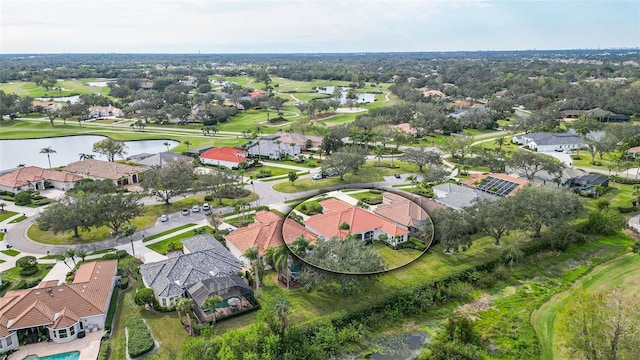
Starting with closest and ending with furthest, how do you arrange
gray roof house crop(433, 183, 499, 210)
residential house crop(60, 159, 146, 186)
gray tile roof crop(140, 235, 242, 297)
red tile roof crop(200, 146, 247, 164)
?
gray tile roof crop(140, 235, 242, 297), gray roof house crop(433, 183, 499, 210), residential house crop(60, 159, 146, 186), red tile roof crop(200, 146, 247, 164)

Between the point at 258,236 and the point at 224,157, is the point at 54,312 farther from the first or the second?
the point at 224,157

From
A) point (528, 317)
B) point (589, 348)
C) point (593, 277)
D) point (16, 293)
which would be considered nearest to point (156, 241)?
point (16, 293)

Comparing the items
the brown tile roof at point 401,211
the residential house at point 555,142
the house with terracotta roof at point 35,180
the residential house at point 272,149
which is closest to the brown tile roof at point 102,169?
the house with terracotta roof at point 35,180

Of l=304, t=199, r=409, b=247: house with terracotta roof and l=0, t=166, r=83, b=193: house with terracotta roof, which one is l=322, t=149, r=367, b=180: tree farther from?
l=0, t=166, r=83, b=193: house with terracotta roof

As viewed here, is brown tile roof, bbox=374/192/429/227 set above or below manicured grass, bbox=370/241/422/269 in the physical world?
above

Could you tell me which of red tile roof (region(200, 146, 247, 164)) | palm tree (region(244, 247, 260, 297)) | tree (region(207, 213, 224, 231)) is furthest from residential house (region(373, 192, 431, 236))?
red tile roof (region(200, 146, 247, 164))

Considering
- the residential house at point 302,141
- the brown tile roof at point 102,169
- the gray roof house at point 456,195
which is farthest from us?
the residential house at point 302,141

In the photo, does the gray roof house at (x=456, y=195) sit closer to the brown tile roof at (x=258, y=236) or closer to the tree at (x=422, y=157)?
the tree at (x=422, y=157)
